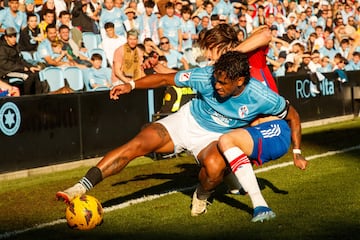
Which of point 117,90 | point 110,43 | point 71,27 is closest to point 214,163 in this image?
point 117,90

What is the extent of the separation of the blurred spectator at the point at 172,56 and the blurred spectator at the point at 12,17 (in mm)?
3812

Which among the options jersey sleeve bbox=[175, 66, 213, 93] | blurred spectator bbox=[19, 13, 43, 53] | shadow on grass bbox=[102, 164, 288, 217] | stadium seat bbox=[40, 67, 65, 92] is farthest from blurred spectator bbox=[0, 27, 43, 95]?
jersey sleeve bbox=[175, 66, 213, 93]

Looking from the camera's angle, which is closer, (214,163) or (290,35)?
(214,163)

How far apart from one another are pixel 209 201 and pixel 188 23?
12.3 metres

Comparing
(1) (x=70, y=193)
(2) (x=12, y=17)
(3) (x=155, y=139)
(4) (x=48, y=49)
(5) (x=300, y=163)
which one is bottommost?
(1) (x=70, y=193)

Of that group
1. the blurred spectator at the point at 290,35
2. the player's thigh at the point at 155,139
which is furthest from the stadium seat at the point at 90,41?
the player's thigh at the point at 155,139

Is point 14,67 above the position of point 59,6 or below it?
below

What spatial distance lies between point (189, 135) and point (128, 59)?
28.3 ft

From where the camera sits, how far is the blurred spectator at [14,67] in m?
15.0

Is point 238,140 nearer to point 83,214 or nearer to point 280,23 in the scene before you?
point 83,214

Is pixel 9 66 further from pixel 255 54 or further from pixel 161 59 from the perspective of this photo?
pixel 255 54

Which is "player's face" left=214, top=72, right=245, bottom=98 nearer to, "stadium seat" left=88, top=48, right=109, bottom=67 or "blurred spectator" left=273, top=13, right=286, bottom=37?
"stadium seat" left=88, top=48, right=109, bottom=67

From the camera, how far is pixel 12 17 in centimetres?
1647

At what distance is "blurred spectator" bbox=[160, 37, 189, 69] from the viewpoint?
765 inches
